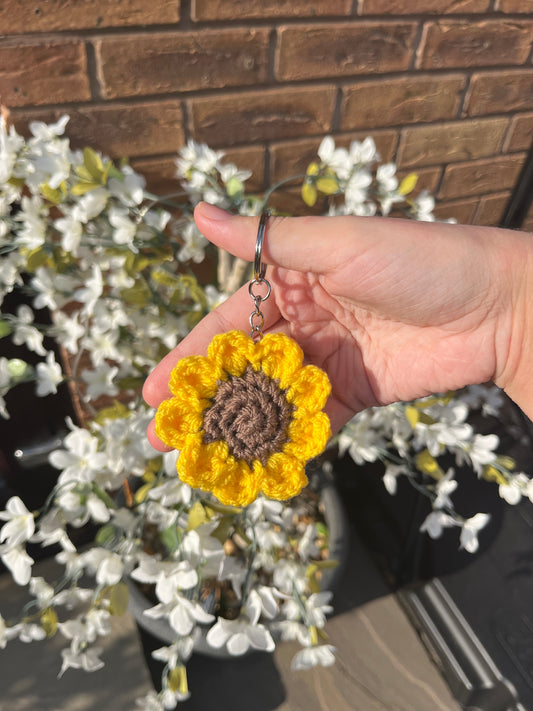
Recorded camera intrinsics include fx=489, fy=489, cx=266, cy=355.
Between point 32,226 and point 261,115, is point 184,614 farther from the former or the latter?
point 261,115

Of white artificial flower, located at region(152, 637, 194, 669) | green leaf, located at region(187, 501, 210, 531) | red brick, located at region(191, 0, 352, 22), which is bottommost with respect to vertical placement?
white artificial flower, located at region(152, 637, 194, 669)

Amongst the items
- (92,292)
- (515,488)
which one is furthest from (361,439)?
(92,292)

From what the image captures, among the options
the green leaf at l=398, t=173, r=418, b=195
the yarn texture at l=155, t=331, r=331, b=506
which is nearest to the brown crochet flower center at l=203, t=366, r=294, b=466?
the yarn texture at l=155, t=331, r=331, b=506

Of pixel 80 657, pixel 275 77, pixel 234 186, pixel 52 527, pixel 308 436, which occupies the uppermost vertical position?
pixel 275 77

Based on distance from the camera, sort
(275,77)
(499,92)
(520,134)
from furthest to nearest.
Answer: (520,134), (499,92), (275,77)

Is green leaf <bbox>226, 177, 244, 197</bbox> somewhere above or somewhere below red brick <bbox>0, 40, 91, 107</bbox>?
below

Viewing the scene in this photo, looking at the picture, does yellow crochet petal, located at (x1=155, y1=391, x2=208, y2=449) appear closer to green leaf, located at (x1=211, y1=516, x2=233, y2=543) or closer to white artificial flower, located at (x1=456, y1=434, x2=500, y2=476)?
green leaf, located at (x1=211, y1=516, x2=233, y2=543)
